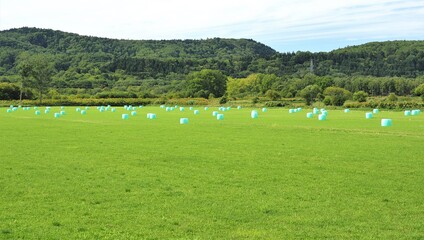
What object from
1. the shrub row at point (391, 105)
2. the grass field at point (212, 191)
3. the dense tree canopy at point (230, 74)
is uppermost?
the dense tree canopy at point (230, 74)

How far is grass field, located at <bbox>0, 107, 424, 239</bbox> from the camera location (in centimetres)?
893

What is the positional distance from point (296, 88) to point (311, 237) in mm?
123659

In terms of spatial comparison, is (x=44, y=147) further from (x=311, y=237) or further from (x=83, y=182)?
(x=311, y=237)

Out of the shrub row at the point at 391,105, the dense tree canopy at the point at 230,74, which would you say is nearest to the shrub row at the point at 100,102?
the dense tree canopy at the point at 230,74

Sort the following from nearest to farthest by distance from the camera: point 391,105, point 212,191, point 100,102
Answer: point 212,191 < point 391,105 < point 100,102

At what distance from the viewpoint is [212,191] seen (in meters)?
12.0

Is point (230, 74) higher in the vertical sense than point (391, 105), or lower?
higher

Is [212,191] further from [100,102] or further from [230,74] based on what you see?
[230,74]

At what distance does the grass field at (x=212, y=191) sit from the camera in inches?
352

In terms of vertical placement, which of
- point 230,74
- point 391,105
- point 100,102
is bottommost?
point 391,105

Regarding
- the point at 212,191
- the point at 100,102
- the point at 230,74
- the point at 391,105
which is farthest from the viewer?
the point at 230,74

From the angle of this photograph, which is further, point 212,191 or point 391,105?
point 391,105

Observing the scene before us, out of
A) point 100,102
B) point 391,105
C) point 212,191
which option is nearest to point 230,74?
point 100,102

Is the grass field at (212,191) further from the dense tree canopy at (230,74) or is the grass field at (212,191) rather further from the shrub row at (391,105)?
the dense tree canopy at (230,74)
